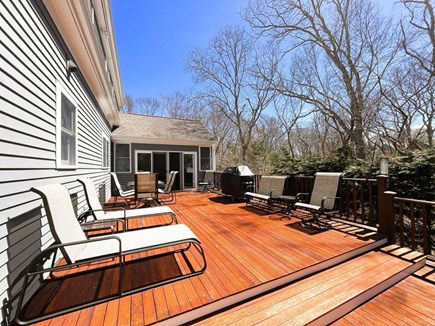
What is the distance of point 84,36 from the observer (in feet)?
11.2

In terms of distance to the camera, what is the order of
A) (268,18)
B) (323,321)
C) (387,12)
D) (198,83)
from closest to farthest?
(323,321) → (387,12) → (268,18) → (198,83)

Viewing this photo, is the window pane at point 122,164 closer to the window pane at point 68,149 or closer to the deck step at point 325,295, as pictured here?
the window pane at point 68,149

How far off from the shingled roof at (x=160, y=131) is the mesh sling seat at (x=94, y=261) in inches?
304

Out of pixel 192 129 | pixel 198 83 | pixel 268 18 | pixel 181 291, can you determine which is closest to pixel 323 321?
pixel 181 291

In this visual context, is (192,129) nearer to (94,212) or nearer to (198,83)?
(198,83)

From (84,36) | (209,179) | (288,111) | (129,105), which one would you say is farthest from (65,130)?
(129,105)

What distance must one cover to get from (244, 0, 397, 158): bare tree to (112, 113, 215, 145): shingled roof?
5081 millimetres

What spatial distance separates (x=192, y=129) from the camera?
1257cm

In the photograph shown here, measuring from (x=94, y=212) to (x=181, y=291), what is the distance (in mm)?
2120

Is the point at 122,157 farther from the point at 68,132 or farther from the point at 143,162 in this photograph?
the point at 68,132

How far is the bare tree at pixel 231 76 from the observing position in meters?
16.9

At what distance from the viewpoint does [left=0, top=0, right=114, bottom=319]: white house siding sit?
1751mm

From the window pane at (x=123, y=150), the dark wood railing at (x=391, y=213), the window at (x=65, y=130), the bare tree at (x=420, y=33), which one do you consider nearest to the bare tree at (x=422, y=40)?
the bare tree at (x=420, y=33)

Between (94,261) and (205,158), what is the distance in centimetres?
966
